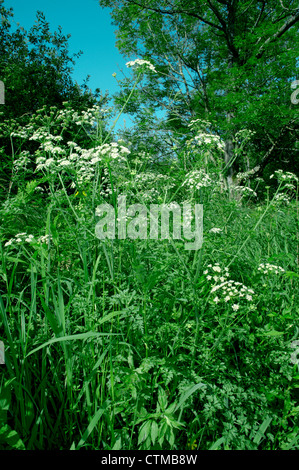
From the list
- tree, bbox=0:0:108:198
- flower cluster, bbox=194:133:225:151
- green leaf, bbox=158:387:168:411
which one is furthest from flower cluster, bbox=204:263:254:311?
tree, bbox=0:0:108:198

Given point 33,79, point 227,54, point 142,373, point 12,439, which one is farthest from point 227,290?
point 227,54

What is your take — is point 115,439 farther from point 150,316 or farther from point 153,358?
point 150,316

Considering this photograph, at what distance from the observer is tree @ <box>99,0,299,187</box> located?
1123 cm

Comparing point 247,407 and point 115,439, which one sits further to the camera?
point 247,407

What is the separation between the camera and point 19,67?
8.64m

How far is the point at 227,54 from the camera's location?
1479 cm

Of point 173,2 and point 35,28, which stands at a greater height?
point 173,2

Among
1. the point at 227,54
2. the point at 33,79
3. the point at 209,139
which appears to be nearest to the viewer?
the point at 209,139

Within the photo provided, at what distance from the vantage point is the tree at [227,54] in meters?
11.2

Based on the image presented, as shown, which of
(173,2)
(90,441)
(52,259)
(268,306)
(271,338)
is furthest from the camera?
(173,2)

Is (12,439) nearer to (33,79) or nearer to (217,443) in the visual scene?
(217,443)

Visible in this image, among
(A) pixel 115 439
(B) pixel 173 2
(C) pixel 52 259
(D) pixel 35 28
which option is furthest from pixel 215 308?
(B) pixel 173 2

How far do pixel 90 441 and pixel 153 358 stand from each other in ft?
1.91
